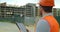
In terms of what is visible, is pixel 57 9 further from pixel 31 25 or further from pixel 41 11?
pixel 41 11

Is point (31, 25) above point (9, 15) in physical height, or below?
below

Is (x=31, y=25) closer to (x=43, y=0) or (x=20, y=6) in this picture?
(x=20, y=6)

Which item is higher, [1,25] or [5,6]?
[5,6]

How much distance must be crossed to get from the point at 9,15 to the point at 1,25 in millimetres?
171

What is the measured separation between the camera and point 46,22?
764 mm

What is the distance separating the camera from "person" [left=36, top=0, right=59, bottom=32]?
0.76 metres

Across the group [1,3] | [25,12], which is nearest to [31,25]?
[25,12]

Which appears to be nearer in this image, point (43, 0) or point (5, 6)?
point (43, 0)

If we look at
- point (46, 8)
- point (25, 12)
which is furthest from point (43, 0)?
point (25, 12)

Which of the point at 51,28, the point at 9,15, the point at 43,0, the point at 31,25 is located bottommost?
the point at 31,25

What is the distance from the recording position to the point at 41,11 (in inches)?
31.6

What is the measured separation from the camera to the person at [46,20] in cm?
76

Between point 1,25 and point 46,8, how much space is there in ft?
4.68

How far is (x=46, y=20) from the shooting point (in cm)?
77
